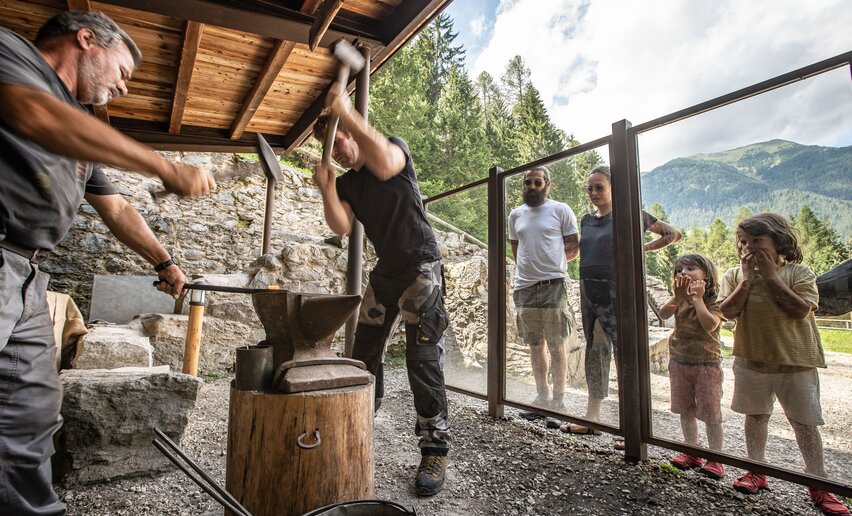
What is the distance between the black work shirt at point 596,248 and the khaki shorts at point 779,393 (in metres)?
0.89

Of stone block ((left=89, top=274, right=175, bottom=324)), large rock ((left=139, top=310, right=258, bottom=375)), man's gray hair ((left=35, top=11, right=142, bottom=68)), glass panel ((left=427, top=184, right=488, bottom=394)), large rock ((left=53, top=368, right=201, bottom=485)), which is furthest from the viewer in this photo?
stone block ((left=89, top=274, right=175, bottom=324))

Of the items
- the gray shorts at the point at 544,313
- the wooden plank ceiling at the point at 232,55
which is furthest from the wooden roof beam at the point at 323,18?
the gray shorts at the point at 544,313

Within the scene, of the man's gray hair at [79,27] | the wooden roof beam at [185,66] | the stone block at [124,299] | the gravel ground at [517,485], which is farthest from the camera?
the stone block at [124,299]

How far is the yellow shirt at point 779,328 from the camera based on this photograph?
194 centimetres

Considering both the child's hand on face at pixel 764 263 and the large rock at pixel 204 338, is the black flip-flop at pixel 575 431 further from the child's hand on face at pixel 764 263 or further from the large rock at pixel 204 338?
the large rock at pixel 204 338

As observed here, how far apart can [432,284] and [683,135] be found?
5.65 ft

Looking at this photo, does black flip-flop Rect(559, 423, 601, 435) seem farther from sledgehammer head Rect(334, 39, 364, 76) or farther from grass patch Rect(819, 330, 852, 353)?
sledgehammer head Rect(334, 39, 364, 76)

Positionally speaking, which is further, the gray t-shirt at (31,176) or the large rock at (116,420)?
the large rock at (116,420)

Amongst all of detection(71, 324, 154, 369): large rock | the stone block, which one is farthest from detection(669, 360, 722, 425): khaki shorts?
the stone block

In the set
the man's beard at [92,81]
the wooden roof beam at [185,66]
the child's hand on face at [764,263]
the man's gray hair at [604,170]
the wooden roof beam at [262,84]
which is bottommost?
the child's hand on face at [764,263]

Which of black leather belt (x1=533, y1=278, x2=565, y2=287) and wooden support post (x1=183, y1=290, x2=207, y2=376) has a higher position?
black leather belt (x1=533, y1=278, x2=565, y2=287)

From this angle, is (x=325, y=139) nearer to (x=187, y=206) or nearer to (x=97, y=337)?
(x=97, y=337)

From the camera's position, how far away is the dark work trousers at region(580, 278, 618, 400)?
2.74 m

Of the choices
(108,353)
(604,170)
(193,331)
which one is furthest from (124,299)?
(604,170)
